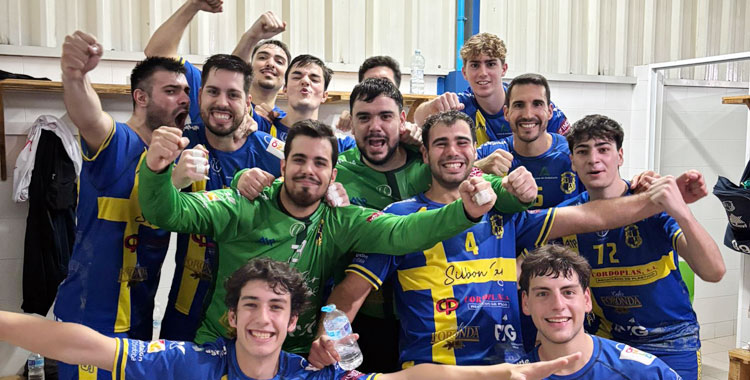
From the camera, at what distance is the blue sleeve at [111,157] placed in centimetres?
293

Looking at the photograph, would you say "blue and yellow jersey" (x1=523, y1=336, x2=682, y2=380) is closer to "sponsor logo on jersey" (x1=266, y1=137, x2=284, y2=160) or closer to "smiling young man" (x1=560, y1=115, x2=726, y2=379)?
"smiling young man" (x1=560, y1=115, x2=726, y2=379)

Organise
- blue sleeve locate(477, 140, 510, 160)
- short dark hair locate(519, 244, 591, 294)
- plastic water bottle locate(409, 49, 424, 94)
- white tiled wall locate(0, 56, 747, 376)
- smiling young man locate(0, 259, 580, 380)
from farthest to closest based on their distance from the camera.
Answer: white tiled wall locate(0, 56, 747, 376) < plastic water bottle locate(409, 49, 424, 94) < blue sleeve locate(477, 140, 510, 160) < short dark hair locate(519, 244, 591, 294) < smiling young man locate(0, 259, 580, 380)

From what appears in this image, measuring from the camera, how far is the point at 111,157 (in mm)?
2939

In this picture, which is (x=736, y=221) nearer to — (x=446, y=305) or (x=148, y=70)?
(x=446, y=305)

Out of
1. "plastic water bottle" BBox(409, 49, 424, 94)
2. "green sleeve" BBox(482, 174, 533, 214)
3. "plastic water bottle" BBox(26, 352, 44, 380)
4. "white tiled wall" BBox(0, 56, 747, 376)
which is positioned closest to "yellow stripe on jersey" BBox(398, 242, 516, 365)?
"green sleeve" BBox(482, 174, 533, 214)

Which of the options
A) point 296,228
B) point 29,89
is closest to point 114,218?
point 296,228

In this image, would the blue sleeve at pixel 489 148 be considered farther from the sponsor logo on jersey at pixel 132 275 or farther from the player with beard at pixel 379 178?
the sponsor logo on jersey at pixel 132 275

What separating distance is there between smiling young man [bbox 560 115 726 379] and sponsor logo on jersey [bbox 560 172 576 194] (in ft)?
0.98

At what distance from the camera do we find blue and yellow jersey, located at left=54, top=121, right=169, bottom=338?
2.96 meters

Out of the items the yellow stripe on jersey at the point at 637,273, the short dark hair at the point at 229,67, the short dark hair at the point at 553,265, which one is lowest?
the yellow stripe on jersey at the point at 637,273

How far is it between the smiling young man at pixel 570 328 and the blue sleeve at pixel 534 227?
41cm

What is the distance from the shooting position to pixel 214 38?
5750 millimetres

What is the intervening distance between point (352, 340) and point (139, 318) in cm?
107

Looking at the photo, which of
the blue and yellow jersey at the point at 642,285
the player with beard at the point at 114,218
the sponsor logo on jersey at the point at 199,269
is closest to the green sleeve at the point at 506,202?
the blue and yellow jersey at the point at 642,285
